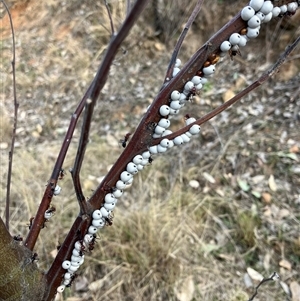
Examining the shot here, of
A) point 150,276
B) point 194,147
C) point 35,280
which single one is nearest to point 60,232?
point 150,276

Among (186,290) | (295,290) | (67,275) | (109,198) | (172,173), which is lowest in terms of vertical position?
(295,290)

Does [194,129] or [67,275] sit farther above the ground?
[194,129]

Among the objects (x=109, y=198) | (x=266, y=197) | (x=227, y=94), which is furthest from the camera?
(x=227, y=94)

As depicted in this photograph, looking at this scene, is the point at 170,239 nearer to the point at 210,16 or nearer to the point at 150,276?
the point at 150,276

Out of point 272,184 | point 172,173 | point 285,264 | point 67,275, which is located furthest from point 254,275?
point 67,275

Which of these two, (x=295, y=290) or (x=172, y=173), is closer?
(x=295, y=290)

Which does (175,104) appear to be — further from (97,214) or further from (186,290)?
(186,290)

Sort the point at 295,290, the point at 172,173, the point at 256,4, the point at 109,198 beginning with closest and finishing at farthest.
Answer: the point at 256,4 < the point at 109,198 < the point at 295,290 < the point at 172,173

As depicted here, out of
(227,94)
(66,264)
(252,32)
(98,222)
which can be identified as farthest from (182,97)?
(227,94)
